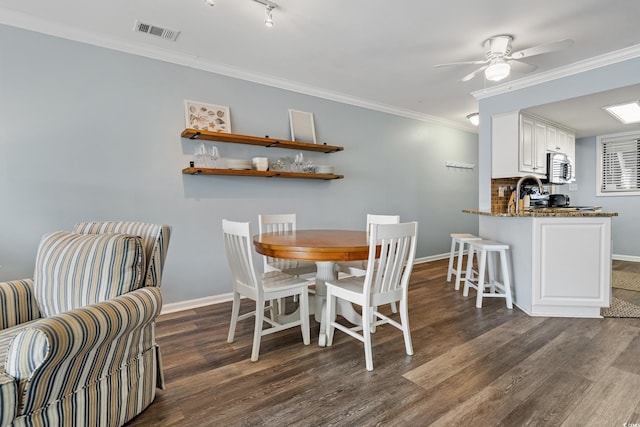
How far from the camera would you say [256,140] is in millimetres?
3357

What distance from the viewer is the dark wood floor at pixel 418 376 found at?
1.57 meters

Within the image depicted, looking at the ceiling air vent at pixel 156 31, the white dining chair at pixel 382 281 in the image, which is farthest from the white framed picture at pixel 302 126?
the white dining chair at pixel 382 281

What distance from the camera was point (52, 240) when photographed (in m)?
1.79

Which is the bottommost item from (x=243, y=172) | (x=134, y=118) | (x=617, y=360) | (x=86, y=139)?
(x=617, y=360)

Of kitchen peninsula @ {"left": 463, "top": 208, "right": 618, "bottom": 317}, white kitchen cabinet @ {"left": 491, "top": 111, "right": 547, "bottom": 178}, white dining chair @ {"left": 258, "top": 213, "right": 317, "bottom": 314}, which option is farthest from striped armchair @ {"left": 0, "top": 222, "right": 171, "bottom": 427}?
white kitchen cabinet @ {"left": 491, "top": 111, "right": 547, "bottom": 178}

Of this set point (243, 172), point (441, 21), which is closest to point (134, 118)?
point (243, 172)

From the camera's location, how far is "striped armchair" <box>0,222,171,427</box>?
3.61 ft

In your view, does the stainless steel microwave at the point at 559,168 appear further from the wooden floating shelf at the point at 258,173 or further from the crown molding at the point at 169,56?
the wooden floating shelf at the point at 258,173

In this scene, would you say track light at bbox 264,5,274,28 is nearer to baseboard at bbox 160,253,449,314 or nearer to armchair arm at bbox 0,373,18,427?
armchair arm at bbox 0,373,18,427

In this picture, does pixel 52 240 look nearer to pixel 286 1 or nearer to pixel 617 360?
pixel 286 1

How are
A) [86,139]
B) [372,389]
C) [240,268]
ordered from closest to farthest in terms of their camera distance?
[372,389] < [240,268] < [86,139]

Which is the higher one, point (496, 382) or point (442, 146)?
point (442, 146)

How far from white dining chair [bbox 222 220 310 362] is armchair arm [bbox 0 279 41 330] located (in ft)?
3.59

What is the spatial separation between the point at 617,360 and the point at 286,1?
332cm
